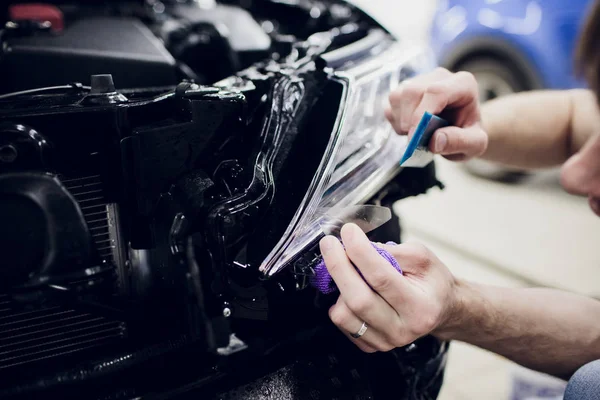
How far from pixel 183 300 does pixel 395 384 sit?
0.41m

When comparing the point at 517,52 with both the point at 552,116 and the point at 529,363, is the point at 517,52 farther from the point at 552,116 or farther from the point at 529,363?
the point at 529,363

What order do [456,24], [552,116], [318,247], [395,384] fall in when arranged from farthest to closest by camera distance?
[456,24] < [552,116] < [395,384] < [318,247]

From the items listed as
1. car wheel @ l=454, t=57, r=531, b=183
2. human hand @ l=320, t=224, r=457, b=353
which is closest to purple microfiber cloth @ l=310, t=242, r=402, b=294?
human hand @ l=320, t=224, r=457, b=353

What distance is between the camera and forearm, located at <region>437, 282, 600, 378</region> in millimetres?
935

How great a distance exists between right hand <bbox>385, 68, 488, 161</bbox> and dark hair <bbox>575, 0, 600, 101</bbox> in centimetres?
26

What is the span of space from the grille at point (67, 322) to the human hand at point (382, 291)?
0.34m

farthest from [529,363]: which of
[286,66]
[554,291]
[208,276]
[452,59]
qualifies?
[452,59]

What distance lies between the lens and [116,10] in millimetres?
1768

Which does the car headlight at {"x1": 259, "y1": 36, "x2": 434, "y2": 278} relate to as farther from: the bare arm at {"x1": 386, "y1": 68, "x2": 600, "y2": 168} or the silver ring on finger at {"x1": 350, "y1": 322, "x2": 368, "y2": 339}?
the bare arm at {"x1": 386, "y1": 68, "x2": 600, "y2": 168}

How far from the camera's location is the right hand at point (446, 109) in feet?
3.30

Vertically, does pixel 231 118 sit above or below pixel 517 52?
above

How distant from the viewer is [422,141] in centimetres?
95

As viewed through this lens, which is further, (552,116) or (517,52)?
(517,52)

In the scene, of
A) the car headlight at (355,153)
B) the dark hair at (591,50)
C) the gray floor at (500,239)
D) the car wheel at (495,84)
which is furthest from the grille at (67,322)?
the car wheel at (495,84)
